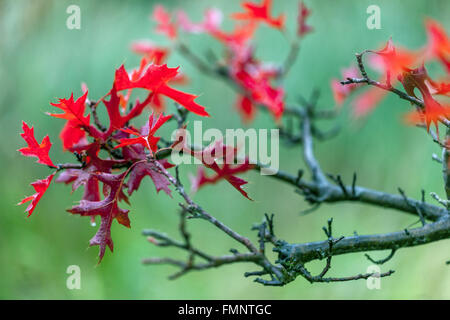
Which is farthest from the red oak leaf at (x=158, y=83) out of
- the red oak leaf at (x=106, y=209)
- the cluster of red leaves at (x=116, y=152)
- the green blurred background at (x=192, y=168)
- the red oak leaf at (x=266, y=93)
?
the green blurred background at (x=192, y=168)

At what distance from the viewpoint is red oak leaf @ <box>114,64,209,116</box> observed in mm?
494

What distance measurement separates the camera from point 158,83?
50 centimetres

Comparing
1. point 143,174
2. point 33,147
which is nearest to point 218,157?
point 143,174

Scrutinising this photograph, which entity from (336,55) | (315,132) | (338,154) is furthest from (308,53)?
(315,132)

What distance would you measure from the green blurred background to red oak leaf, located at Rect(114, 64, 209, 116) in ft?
2.57

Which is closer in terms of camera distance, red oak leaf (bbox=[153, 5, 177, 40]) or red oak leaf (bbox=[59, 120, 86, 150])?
red oak leaf (bbox=[59, 120, 86, 150])

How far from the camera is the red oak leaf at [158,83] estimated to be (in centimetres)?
49

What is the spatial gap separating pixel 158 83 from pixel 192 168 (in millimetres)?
975

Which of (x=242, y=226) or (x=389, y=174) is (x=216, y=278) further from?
(x=389, y=174)

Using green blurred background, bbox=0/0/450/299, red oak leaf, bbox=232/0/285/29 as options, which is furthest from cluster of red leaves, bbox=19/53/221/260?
green blurred background, bbox=0/0/450/299

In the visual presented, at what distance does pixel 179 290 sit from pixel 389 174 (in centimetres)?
66

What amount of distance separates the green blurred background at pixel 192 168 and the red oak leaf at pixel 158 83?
0.78 metres

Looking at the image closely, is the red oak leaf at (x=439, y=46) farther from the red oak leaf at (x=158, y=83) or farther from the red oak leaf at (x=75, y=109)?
the red oak leaf at (x=75, y=109)

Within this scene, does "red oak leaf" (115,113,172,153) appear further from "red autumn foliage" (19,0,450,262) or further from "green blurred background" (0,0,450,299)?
"green blurred background" (0,0,450,299)
